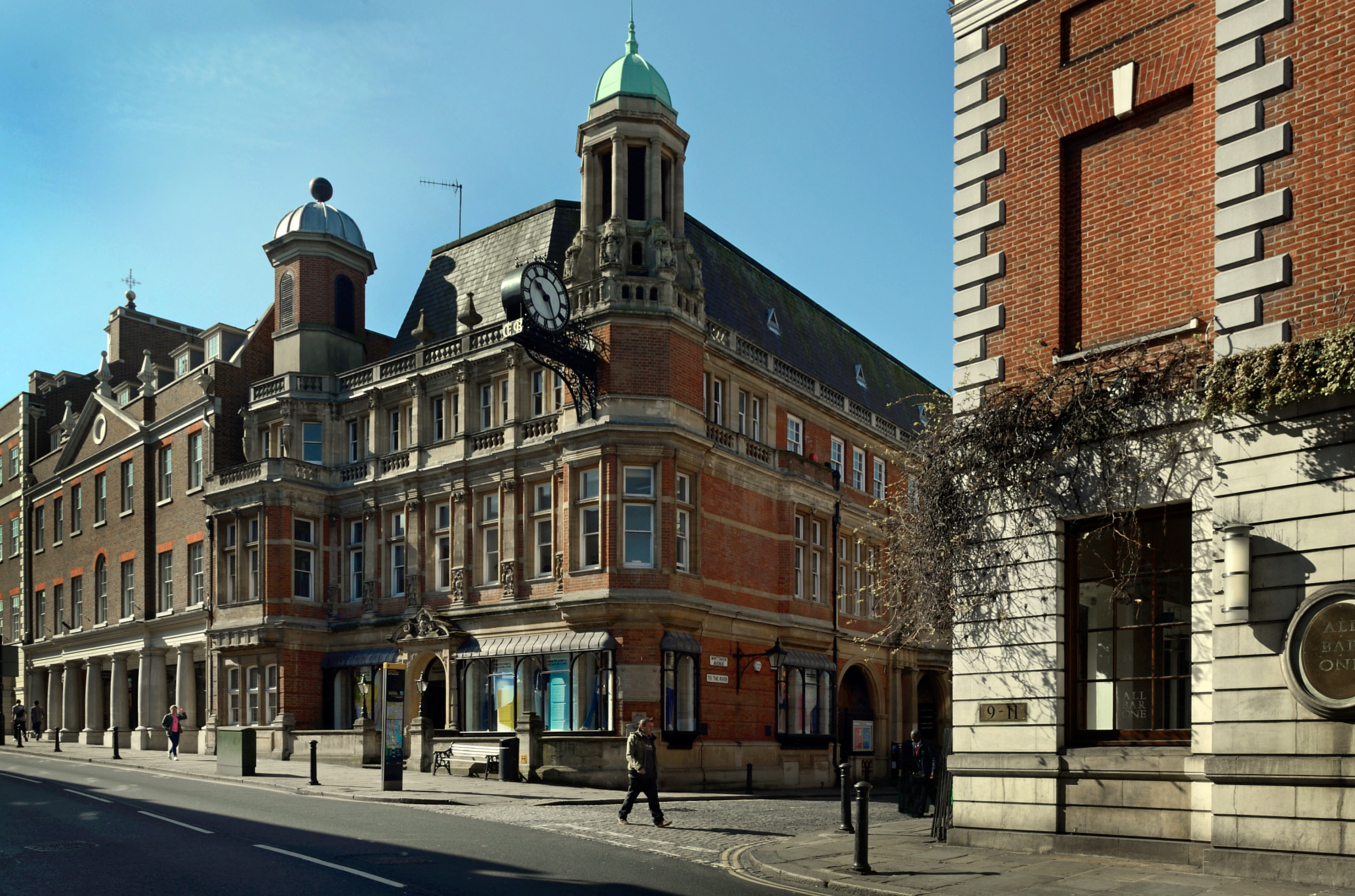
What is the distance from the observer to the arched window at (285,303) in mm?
41688

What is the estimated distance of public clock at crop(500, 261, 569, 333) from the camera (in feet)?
95.3

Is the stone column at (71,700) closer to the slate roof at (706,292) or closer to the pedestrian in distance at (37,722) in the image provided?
the pedestrian in distance at (37,722)

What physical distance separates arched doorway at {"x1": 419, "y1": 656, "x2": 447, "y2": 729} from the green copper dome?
1725 cm

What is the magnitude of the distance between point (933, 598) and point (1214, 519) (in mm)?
3857

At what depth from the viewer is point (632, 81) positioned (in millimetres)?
32781

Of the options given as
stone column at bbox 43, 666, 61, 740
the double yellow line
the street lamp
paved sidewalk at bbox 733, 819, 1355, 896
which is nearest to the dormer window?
the street lamp

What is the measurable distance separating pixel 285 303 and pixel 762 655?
2098 centimetres

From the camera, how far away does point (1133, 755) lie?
13.3 meters

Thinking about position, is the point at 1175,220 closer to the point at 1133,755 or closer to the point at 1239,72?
the point at 1239,72

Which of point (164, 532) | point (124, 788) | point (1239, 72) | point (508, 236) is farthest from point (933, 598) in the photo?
point (164, 532)

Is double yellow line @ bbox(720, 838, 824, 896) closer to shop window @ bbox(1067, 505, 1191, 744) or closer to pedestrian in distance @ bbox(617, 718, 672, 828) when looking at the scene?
pedestrian in distance @ bbox(617, 718, 672, 828)

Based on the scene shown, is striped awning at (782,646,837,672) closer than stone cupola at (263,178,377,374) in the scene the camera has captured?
Yes

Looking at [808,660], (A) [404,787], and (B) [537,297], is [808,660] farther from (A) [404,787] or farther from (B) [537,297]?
(A) [404,787]

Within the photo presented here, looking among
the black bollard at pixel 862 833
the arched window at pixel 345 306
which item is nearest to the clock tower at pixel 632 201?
the arched window at pixel 345 306
